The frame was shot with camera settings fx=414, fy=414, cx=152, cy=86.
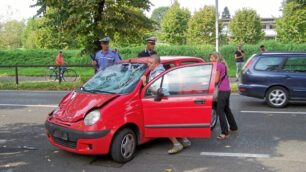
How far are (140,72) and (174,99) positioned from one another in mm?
811

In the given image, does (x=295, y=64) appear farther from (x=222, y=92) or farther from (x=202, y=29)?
(x=202, y=29)

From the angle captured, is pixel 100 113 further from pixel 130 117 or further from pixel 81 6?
pixel 81 6

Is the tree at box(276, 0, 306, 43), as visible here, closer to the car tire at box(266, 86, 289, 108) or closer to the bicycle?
the bicycle

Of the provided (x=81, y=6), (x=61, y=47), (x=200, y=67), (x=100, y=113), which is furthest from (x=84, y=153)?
(x=61, y=47)

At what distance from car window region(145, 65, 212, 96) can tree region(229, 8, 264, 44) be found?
3646cm

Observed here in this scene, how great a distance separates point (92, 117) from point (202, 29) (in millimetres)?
37368

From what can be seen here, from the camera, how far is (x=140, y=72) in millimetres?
6945

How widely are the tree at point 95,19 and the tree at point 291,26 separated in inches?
838

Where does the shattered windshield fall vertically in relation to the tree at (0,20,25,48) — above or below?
below

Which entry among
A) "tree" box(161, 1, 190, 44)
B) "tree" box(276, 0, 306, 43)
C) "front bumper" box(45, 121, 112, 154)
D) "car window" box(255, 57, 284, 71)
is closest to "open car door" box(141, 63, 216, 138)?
"front bumper" box(45, 121, 112, 154)

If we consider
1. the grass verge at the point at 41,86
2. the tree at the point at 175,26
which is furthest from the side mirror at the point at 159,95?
the tree at the point at 175,26

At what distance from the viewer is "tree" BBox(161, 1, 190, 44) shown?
4256 centimetres

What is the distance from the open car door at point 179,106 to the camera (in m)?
6.47

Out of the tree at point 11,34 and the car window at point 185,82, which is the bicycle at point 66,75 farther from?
the tree at point 11,34
